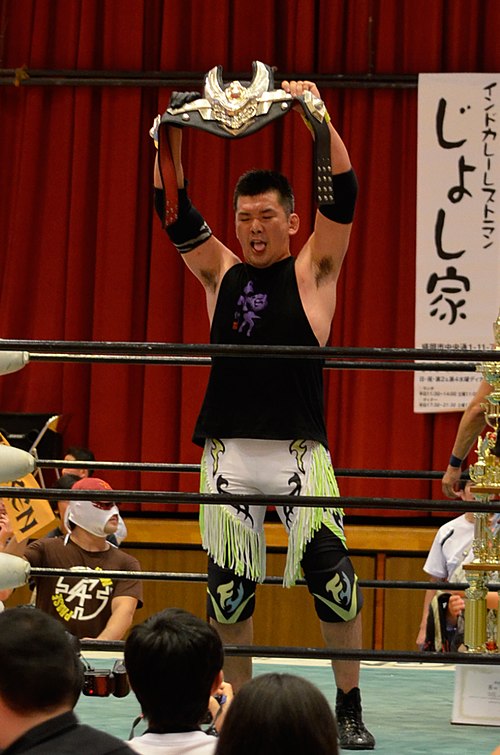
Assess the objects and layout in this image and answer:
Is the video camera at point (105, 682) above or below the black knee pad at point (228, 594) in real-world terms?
below

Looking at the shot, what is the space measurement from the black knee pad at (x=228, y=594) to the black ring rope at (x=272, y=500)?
22 cm

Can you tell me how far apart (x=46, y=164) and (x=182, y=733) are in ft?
22.6

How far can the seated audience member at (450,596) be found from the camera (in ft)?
15.1

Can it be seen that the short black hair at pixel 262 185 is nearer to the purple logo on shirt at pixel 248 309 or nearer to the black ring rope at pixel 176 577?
the purple logo on shirt at pixel 248 309

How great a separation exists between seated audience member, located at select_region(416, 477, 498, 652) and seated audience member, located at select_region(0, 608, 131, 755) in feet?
5.77

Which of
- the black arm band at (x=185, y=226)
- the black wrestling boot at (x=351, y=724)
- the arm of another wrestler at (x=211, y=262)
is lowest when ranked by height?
the black wrestling boot at (x=351, y=724)

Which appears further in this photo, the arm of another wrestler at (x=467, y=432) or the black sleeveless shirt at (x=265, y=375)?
the arm of another wrestler at (x=467, y=432)

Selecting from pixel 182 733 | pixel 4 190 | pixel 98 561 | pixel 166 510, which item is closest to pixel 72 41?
pixel 4 190

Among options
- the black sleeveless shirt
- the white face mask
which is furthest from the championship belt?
the white face mask

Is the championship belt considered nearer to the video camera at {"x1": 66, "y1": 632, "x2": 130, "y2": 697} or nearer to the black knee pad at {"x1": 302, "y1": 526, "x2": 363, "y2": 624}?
the black knee pad at {"x1": 302, "y1": 526, "x2": 363, "y2": 624}

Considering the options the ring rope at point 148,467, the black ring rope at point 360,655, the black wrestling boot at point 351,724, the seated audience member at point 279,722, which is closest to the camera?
the seated audience member at point 279,722

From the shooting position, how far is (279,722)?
62.1 inches

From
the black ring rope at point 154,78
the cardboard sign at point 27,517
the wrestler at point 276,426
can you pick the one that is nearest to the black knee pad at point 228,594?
the wrestler at point 276,426

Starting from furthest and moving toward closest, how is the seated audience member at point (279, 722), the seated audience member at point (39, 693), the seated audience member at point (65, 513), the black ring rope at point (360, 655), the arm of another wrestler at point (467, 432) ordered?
the seated audience member at point (65, 513) < the arm of another wrestler at point (467, 432) < the black ring rope at point (360, 655) < the seated audience member at point (39, 693) < the seated audience member at point (279, 722)
